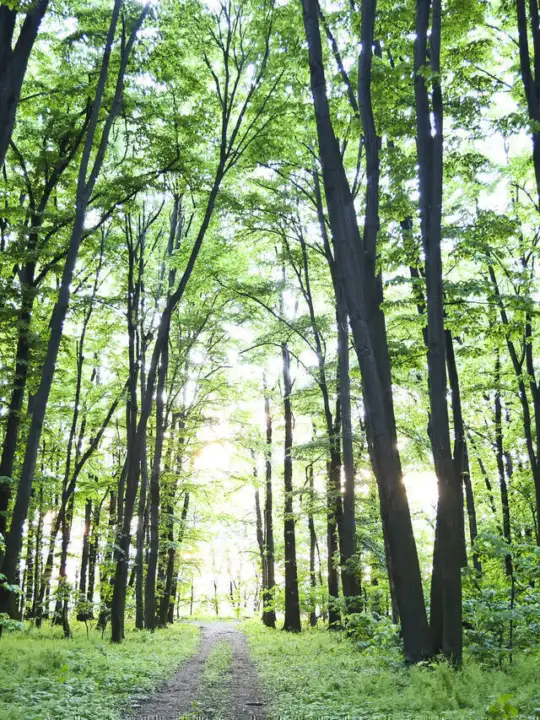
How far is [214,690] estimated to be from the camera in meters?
7.52

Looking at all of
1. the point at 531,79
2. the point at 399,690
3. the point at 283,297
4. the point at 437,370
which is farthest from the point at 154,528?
the point at 531,79

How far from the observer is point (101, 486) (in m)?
17.9

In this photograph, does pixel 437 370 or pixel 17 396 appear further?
pixel 17 396

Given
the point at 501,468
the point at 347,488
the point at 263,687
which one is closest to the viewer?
the point at 263,687

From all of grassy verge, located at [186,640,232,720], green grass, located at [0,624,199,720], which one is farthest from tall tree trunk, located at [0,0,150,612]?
grassy verge, located at [186,640,232,720]

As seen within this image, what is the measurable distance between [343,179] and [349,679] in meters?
7.48

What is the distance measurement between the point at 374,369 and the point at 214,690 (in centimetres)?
517

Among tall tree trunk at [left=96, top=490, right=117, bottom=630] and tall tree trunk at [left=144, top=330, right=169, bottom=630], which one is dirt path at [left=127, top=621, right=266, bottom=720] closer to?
tall tree trunk at [left=96, top=490, right=117, bottom=630]

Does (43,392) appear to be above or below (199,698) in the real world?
above

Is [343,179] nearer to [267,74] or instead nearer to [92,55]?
[267,74]

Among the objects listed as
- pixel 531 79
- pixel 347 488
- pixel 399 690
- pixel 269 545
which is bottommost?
pixel 399 690

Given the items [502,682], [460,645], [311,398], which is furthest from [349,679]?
[311,398]

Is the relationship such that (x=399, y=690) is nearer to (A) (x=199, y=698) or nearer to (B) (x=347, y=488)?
(A) (x=199, y=698)

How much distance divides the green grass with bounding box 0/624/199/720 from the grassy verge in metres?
0.71
